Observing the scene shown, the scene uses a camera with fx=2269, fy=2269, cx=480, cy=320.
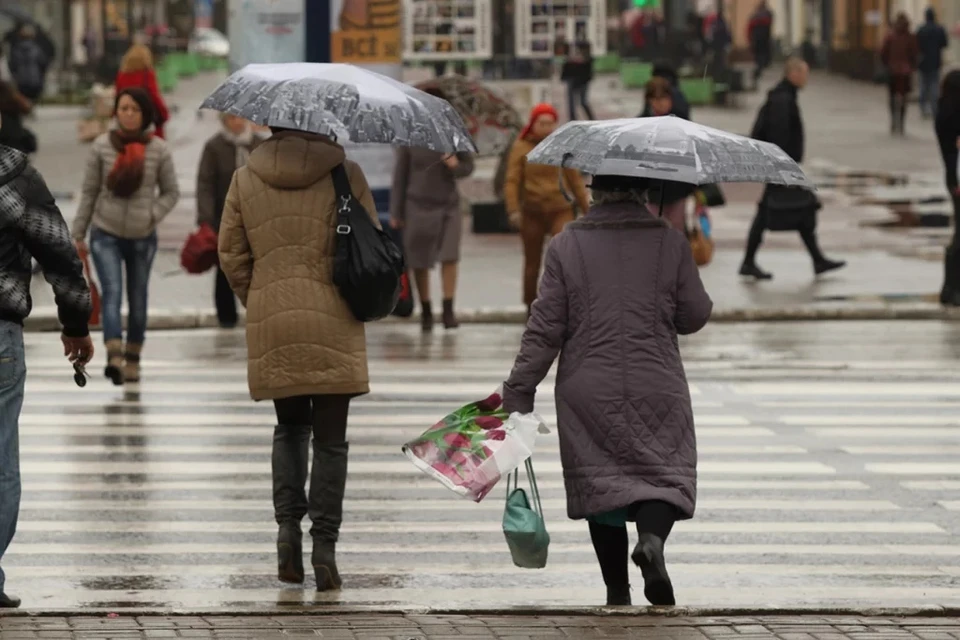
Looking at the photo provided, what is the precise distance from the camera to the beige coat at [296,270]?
804cm

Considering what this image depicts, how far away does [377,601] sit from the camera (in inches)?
317

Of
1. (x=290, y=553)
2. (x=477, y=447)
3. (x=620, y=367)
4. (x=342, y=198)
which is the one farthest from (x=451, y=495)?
(x=620, y=367)

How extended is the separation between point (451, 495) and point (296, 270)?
8.10ft

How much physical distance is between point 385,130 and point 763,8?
51.1 meters

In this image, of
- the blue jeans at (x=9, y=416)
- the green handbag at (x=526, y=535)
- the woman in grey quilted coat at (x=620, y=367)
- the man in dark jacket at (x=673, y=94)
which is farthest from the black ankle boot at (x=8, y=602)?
the man in dark jacket at (x=673, y=94)

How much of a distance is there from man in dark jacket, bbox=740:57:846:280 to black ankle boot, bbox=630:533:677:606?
40.0 ft

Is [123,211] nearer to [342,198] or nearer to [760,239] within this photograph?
[342,198]

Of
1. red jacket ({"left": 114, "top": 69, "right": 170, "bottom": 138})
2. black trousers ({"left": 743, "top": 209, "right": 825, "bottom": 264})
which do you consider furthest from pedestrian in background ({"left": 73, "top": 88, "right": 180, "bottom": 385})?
black trousers ({"left": 743, "top": 209, "right": 825, "bottom": 264})

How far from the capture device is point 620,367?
24.3ft

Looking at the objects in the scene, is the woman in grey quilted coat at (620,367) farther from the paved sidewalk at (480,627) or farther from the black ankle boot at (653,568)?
the paved sidewalk at (480,627)

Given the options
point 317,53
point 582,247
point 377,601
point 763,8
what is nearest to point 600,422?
point 582,247

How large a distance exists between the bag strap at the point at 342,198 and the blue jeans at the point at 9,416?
125 cm

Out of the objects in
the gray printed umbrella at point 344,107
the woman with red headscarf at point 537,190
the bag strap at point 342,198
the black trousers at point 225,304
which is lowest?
the black trousers at point 225,304

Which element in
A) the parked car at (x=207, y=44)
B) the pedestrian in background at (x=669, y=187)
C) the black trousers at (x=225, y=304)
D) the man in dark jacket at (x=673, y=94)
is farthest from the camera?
the parked car at (x=207, y=44)
